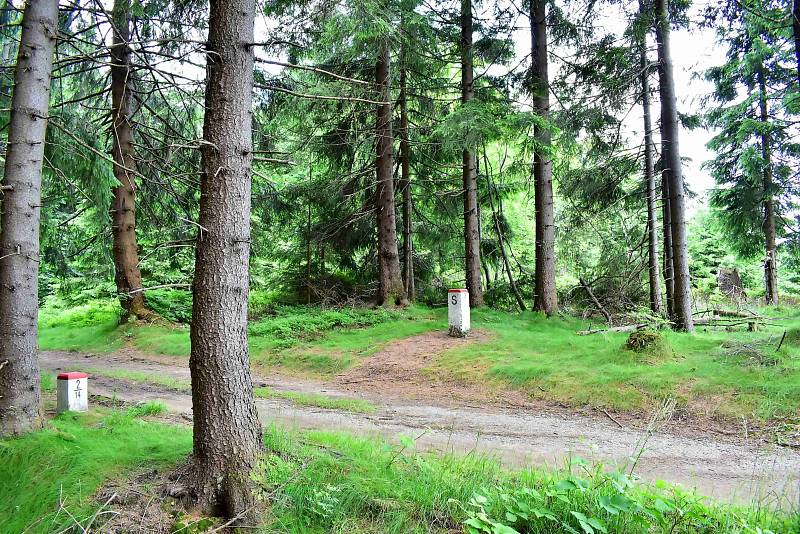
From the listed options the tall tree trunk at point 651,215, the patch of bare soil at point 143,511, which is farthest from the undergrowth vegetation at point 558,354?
the patch of bare soil at point 143,511

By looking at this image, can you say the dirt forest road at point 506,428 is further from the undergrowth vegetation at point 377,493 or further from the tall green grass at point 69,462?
the tall green grass at point 69,462

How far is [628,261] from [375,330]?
7.19 m

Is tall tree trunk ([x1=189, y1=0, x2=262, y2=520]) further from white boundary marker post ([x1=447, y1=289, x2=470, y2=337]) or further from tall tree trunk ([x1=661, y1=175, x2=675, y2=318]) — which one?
tall tree trunk ([x1=661, y1=175, x2=675, y2=318])

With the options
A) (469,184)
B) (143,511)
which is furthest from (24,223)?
(469,184)

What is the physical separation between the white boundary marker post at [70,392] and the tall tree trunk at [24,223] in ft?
1.87

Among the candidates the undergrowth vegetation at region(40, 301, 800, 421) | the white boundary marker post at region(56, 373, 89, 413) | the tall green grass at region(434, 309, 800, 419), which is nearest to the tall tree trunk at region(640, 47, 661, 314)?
the undergrowth vegetation at region(40, 301, 800, 421)

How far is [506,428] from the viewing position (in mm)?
5492

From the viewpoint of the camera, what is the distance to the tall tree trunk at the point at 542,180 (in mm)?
11219

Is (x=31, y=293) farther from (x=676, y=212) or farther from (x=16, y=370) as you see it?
(x=676, y=212)

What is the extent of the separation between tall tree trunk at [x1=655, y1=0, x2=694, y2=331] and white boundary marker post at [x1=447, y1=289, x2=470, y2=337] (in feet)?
13.1

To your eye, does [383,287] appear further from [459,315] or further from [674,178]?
[674,178]

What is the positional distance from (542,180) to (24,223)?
32.8 ft

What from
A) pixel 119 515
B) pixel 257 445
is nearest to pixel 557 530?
pixel 257 445

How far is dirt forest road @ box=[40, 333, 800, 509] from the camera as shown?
397 cm
